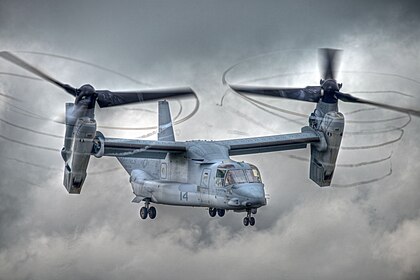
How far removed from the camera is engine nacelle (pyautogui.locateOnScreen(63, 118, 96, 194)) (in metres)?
40.8

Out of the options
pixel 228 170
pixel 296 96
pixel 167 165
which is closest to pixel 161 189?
pixel 167 165

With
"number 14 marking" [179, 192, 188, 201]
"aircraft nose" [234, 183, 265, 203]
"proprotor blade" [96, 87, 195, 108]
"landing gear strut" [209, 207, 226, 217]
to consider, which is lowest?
"landing gear strut" [209, 207, 226, 217]

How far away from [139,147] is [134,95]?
9.57 feet

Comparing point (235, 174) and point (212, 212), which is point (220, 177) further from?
point (212, 212)

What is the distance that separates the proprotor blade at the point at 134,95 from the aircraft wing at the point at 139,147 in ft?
7.81

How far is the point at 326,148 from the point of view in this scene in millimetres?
46125

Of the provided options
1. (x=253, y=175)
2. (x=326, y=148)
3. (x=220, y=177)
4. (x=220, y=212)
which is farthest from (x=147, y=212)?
(x=326, y=148)

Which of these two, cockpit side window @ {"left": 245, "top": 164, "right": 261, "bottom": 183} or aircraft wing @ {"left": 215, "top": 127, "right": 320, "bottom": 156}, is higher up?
aircraft wing @ {"left": 215, "top": 127, "right": 320, "bottom": 156}

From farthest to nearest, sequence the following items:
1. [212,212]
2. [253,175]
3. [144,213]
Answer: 1. [144,213]
2. [212,212]
3. [253,175]

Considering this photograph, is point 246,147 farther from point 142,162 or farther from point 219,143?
point 142,162

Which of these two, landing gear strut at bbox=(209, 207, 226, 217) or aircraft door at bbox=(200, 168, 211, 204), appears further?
landing gear strut at bbox=(209, 207, 226, 217)

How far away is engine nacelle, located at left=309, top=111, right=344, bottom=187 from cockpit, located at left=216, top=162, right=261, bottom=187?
5.08 m

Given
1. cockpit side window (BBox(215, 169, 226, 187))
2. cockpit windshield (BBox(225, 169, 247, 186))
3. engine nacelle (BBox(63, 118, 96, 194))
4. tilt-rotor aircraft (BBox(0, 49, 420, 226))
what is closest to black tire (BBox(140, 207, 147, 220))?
tilt-rotor aircraft (BBox(0, 49, 420, 226))

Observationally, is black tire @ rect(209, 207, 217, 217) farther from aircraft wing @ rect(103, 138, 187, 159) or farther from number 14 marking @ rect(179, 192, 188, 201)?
A: aircraft wing @ rect(103, 138, 187, 159)
